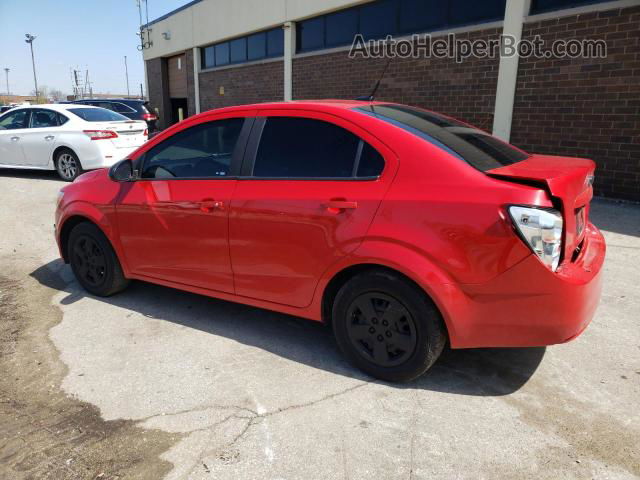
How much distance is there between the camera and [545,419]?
2.66 m

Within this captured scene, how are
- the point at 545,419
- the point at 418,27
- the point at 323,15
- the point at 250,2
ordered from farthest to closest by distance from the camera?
the point at 250,2 < the point at 323,15 < the point at 418,27 < the point at 545,419

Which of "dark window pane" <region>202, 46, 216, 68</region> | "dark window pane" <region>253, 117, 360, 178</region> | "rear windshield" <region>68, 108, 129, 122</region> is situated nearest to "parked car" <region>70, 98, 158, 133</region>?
"dark window pane" <region>202, 46, 216, 68</region>

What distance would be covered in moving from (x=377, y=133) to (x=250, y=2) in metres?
15.2

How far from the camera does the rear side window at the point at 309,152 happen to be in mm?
3008

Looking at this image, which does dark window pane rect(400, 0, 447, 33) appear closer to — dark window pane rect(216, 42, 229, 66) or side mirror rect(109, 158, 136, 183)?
side mirror rect(109, 158, 136, 183)

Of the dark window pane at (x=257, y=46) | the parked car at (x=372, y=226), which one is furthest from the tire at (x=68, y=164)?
the dark window pane at (x=257, y=46)

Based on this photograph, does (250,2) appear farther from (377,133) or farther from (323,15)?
(377,133)

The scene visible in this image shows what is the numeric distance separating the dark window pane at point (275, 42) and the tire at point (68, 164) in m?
7.54

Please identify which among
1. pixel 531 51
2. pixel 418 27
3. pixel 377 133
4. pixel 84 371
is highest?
pixel 418 27

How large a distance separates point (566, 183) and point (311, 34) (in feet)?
41.5

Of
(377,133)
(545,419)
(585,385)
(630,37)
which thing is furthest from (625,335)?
(630,37)

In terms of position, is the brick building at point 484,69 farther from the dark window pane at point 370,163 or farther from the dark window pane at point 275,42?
the dark window pane at point 370,163

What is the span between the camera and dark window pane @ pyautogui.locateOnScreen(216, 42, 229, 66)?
1842cm

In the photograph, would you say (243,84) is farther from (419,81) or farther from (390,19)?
(419,81)
